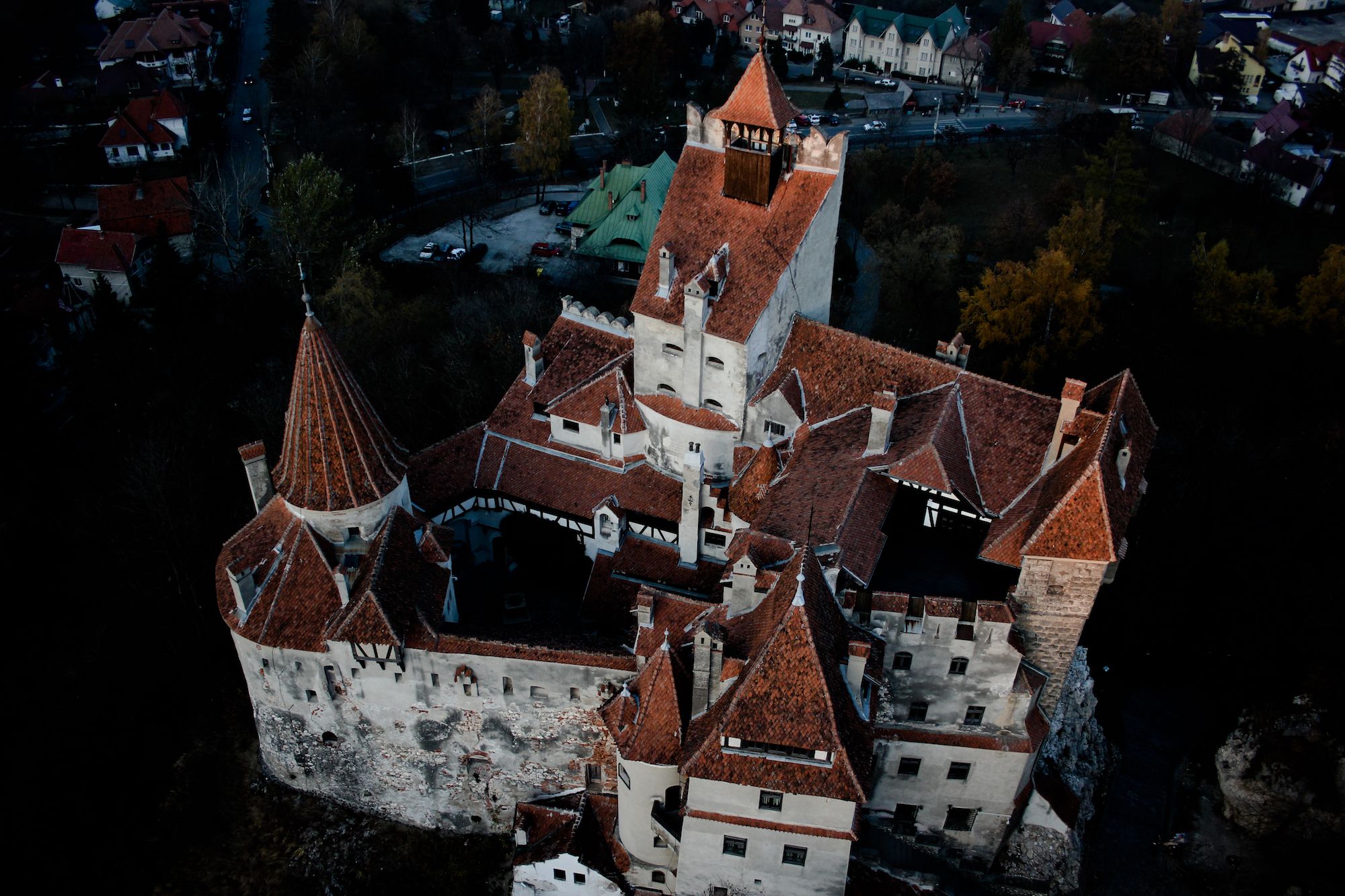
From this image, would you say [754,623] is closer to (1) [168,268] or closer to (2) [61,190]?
(1) [168,268]

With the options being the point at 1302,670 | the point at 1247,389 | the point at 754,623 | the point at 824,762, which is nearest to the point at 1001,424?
the point at 754,623

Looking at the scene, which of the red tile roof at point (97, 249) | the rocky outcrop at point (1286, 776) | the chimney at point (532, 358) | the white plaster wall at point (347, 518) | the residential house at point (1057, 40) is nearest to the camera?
the white plaster wall at point (347, 518)

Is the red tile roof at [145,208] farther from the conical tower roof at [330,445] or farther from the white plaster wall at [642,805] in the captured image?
the white plaster wall at [642,805]

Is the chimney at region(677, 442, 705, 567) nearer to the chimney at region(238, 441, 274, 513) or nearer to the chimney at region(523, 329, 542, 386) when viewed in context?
the chimney at region(523, 329, 542, 386)

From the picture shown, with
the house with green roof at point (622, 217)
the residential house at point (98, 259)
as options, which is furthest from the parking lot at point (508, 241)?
the residential house at point (98, 259)

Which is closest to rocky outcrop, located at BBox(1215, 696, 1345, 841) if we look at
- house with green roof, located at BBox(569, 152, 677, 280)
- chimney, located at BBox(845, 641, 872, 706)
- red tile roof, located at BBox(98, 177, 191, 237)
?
chimney, located at BBox(845, 641, 872, 706)

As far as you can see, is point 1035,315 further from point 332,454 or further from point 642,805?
point 332,454

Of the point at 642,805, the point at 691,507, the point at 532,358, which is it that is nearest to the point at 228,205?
the point at 532,358
